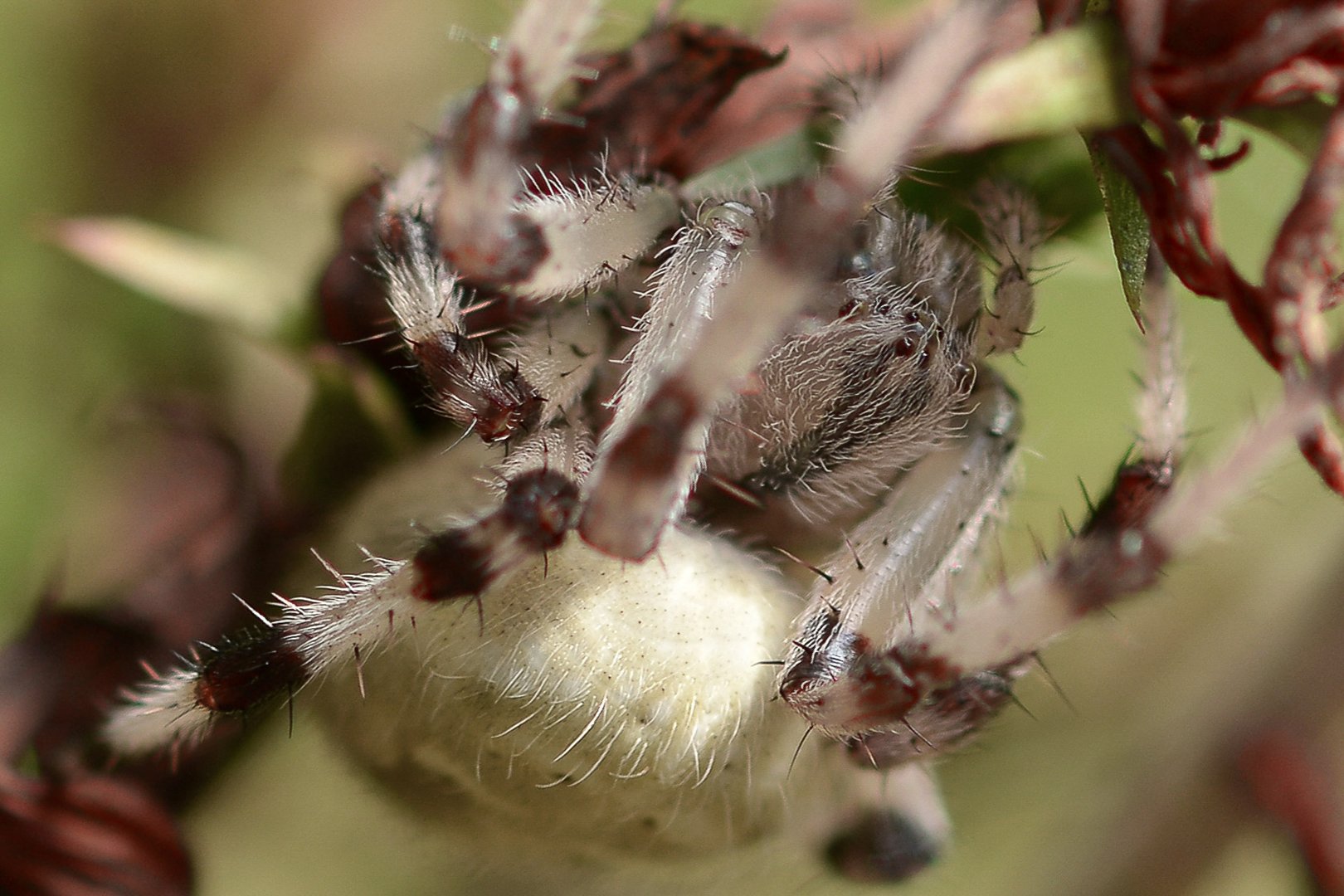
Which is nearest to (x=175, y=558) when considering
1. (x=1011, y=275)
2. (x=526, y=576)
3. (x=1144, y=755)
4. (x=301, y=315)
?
(x=301, y=315)

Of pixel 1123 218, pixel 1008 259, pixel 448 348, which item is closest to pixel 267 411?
pixel 448 348

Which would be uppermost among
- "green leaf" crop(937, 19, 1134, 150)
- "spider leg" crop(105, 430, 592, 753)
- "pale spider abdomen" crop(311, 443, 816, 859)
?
"green leaf" crop(937, 19, 1134, 150)

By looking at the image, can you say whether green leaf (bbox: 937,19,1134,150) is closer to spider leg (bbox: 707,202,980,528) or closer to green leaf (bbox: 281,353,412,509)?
spider leg (bbox: 707,202,980,528)

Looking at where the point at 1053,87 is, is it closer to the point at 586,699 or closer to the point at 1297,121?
the point at 1297,121

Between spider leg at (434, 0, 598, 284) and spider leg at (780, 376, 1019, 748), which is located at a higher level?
spider leg at (434, 0, 598, 284)

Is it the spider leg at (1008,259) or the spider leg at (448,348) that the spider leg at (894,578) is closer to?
the spider leg at (1008,259)

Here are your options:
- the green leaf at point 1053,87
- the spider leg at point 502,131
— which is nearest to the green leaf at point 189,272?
the spider leg at point 502,131

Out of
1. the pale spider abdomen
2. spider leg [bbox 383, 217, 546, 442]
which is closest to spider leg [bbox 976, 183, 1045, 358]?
the pale spider abdomen

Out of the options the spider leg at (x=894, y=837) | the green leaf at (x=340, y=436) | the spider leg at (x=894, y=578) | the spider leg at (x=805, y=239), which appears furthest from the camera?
the spider leg at (x=894, y=837)
